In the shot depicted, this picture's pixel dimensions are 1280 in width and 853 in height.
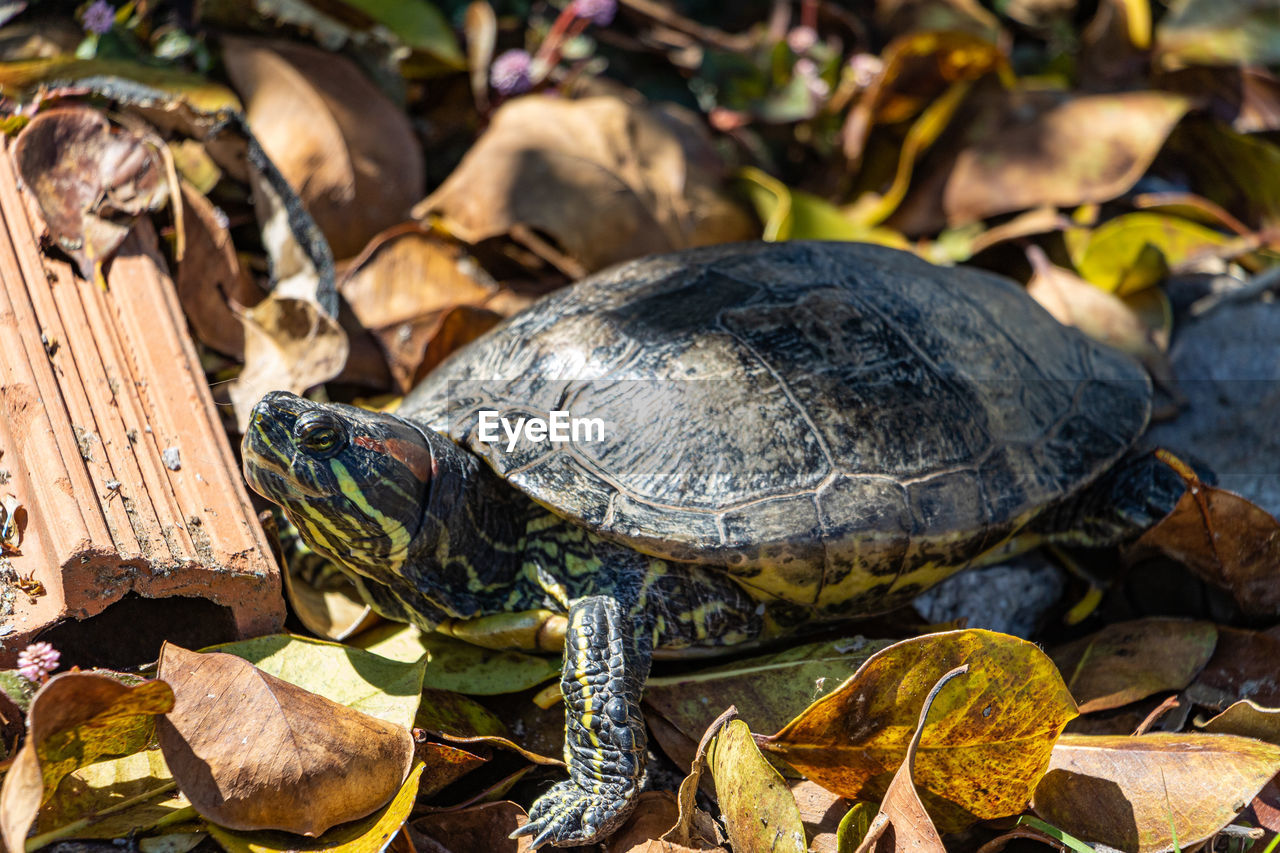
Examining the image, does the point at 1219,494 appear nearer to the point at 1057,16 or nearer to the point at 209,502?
the point at 209,502

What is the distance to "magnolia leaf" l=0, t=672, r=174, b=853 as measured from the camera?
1459mm

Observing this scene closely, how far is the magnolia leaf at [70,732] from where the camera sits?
1459mm

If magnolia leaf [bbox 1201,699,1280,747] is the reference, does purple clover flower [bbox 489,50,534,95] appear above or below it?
above

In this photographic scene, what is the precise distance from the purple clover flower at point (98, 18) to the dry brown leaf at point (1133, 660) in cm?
340

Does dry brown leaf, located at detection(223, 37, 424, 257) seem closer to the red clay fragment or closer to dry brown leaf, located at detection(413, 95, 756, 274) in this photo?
dry brown leaf, located at detection(413, 95, 756, 274)

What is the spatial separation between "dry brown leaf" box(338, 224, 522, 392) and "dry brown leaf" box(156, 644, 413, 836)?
1.28 metres

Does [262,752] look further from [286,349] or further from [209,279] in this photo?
[209,279]

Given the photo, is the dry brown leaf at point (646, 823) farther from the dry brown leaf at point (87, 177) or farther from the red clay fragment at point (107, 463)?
the dry brown leaf at point (87, 177)

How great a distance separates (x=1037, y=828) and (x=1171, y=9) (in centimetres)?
370

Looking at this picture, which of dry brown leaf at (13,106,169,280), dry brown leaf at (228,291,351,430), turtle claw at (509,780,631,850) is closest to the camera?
turtle claw at (509,780,631,850)

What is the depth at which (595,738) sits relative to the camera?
6.59 feet

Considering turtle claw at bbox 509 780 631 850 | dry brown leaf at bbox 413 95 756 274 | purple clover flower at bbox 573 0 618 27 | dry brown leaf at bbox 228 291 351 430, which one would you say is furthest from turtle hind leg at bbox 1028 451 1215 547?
purple clover flower at bbox 573 0 618 27

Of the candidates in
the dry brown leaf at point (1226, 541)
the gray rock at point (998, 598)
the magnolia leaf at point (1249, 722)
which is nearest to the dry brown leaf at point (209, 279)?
the gray rock at point (998, 598)

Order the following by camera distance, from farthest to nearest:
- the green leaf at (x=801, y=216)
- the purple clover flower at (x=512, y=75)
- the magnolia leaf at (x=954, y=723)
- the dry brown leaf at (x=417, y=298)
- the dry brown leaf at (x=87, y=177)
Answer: the purple clover flower at (x=512, y=75), the green leaf at (x=801, y=216), the dry brown leaf at (x=417, y=298), the dry brown leaf at (x=87, y=177), the magnolia leaf at (x=954, y=723)
